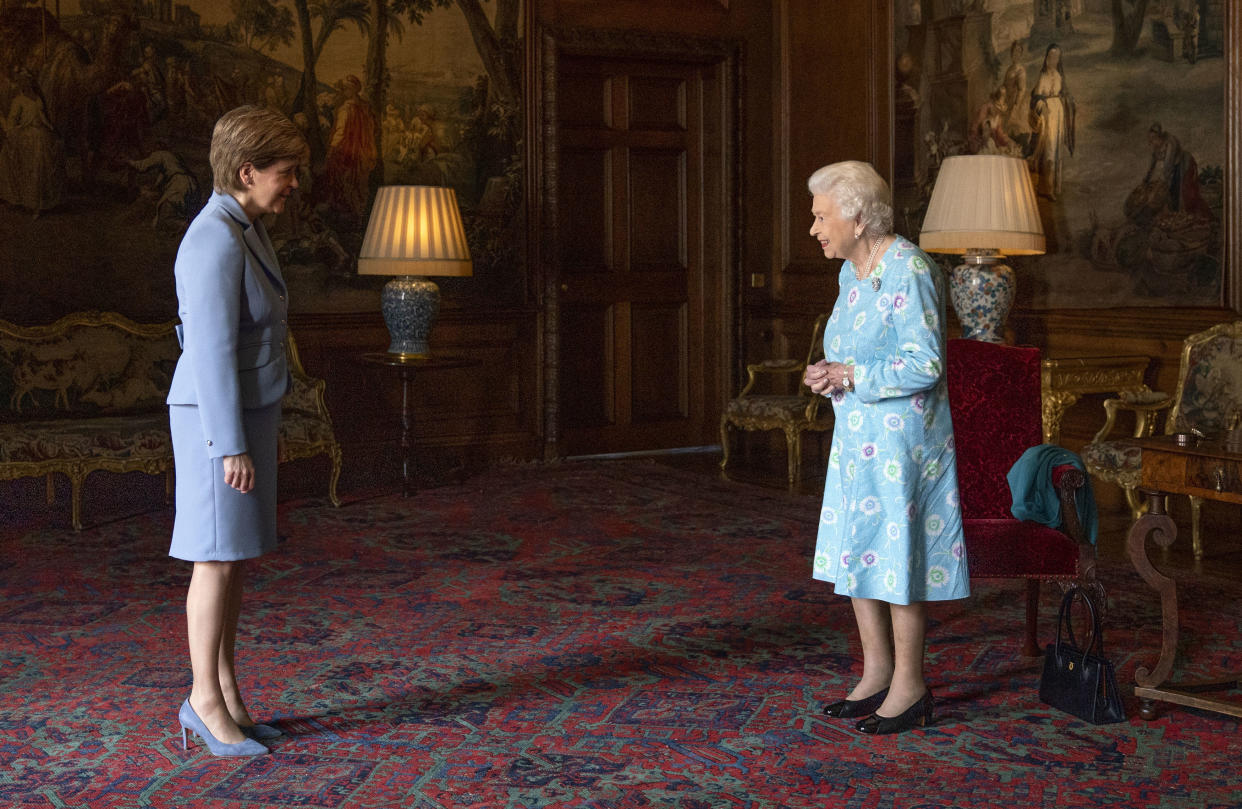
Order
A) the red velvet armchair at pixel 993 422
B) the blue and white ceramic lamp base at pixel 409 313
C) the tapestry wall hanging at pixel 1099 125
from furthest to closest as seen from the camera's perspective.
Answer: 1. the blue and white ceramic lamp base at pixel 409 313
2. the tapestry wall hanging at pixel 1099 125
3. the red velvet armchair at pixel 993 422

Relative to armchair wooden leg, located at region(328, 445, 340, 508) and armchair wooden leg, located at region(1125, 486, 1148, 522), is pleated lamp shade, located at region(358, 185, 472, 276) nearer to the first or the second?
armchair wooden leg, located at region(328, 445, 340, 508)

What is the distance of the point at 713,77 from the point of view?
30.9ft

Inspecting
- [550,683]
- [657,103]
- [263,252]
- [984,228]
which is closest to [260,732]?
[550,683]

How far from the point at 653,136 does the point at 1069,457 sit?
5.72 metres

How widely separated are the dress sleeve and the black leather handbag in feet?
2.74

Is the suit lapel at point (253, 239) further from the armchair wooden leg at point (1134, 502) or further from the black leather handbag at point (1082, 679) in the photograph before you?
the armchair wooden leg at point (1134, 502)

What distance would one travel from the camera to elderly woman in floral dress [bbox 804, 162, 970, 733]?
3424mm

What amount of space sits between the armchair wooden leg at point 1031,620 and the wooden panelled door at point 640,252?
5.04 metres

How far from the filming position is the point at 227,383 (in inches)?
125

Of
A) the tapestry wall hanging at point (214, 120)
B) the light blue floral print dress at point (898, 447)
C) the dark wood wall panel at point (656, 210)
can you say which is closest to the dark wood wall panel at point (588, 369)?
the dark wood wall panel at point (656, 210)

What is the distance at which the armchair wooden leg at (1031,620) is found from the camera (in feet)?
14.1

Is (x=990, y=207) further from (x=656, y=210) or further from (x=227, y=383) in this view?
(x=227, y=383)

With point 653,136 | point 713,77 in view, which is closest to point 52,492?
point 653,136

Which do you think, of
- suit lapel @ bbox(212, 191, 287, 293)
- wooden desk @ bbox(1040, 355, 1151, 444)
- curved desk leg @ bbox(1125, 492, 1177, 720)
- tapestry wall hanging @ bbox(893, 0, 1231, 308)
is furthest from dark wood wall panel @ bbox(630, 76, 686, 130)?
suit lapel @ bbox(212, 191, 287, 293)
